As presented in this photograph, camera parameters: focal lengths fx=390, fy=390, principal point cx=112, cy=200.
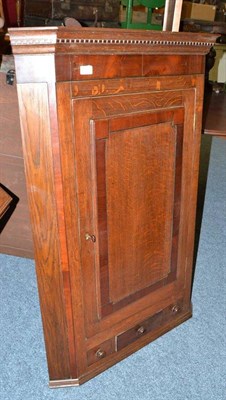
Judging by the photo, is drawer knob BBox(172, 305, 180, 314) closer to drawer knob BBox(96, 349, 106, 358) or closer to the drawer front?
the drawer front

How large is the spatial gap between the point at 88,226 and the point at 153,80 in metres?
0.52

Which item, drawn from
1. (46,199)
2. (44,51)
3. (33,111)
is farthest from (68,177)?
(44,51)

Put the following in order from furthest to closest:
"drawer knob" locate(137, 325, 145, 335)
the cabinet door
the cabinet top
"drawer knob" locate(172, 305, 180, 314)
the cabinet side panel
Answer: "drawer knob" locate(172, 305, 180, 314) → "drawer knob" locate(137, 325, 145, 335) → the cabinet door → the cabinet side panel → the cabinet top

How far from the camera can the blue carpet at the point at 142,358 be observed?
148cm

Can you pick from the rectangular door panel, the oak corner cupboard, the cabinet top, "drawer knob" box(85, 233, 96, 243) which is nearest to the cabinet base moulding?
the oak corner cupboard

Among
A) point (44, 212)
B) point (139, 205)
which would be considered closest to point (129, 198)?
point (139, 205)

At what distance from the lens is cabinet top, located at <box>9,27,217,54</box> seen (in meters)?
0.97

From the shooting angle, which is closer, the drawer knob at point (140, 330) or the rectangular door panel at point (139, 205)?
the rectangular door panel at point (139, 205)

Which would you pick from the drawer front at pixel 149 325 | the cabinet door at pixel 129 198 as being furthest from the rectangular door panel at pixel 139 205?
the drawer front at pixel 149 325

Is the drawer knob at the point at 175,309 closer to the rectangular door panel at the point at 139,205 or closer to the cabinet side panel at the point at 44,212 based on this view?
the rectangular door panel at the point at 139,205

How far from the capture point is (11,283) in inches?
84.0

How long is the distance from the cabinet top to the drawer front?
1.05 m

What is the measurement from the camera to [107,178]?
1263 millimetres

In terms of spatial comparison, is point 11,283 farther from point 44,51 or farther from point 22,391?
point 44,51
